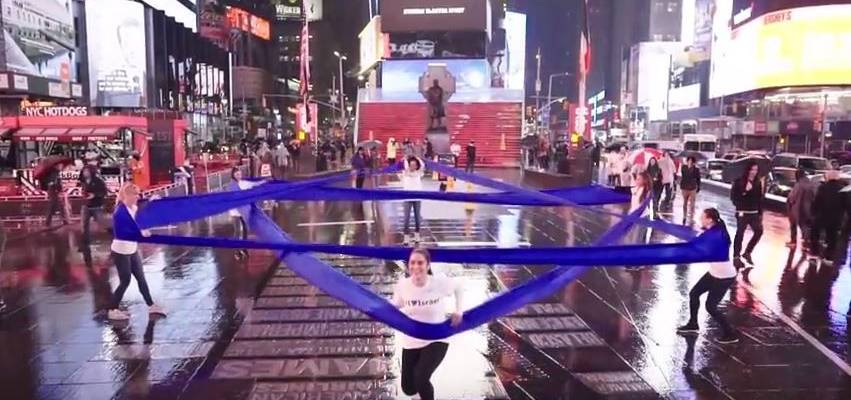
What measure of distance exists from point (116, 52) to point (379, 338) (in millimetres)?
47096

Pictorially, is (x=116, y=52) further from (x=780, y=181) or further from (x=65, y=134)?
(x=780, y=181)

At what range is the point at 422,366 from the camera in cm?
501

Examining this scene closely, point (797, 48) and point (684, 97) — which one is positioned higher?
point (797, 48)

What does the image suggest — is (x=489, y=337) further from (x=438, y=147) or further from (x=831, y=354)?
(x=438, y=147)

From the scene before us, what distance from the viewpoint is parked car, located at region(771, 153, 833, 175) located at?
2253cm

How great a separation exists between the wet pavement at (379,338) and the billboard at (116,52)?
38.8 metres

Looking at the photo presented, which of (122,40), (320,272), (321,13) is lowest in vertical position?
(320,272)

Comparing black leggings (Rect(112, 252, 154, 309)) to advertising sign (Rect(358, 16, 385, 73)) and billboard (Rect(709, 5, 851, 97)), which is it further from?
advertising sign (Rect(358, 16, 385, 73))

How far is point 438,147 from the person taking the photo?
39812mm

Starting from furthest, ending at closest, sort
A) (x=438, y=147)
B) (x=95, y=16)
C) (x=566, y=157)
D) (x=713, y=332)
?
(x=95, y=16)
(x=438, y=147)
(x=566, y=157)
(x=713, y=332)

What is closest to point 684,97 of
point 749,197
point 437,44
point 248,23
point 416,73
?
point 437,44

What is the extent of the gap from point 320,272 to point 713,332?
16.1 ft

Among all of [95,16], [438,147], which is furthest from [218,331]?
[95,16]

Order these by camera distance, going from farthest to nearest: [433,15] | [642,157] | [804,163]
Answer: [433,15] < [804,163] < [642,157]
